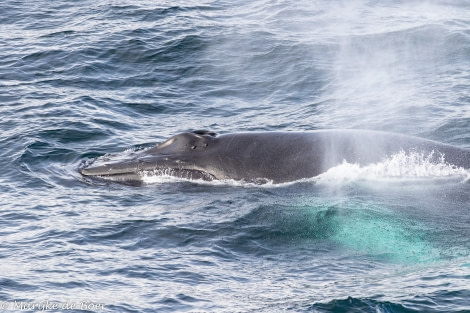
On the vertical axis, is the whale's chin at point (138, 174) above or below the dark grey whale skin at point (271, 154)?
below

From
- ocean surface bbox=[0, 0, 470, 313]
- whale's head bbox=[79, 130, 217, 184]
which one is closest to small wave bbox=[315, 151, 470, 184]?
ocean surface bbox=[0, 0, 470, 313]

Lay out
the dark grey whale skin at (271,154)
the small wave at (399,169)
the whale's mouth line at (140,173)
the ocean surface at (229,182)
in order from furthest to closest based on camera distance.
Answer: the whale's mouth line at (140,173) → the dark grey whale skin at (271,154) → the small wave at (399,169) → the ocean surface at (229,182)

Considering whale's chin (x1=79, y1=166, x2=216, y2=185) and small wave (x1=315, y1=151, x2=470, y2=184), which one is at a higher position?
small wave (x1=315, y1=151, x2=470, y2=184)

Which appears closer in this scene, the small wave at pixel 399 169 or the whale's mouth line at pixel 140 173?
the small wave at pixel 399 169

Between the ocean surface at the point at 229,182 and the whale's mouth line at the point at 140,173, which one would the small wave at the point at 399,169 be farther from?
the whale's mouth line at the point at 140,173

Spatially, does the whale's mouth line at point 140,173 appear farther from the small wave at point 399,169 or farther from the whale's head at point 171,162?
the small wave at point 399,169

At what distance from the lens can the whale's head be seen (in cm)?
1900

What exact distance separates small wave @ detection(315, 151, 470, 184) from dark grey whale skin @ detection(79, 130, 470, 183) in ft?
0.30

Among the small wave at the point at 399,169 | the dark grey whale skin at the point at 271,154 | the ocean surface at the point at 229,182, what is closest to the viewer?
the ocean surface at the point at 229,182

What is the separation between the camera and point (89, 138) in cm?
2358

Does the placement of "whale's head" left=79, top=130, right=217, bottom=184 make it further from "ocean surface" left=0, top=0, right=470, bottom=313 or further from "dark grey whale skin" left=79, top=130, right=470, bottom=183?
"ocean surface" left=0, top=0, right=470, bottom=313

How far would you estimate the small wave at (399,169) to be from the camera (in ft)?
57.3

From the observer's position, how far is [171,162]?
63.3 feet

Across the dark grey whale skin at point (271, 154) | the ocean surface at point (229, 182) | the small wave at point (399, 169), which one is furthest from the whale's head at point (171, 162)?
the small wave at point (399, 169)
